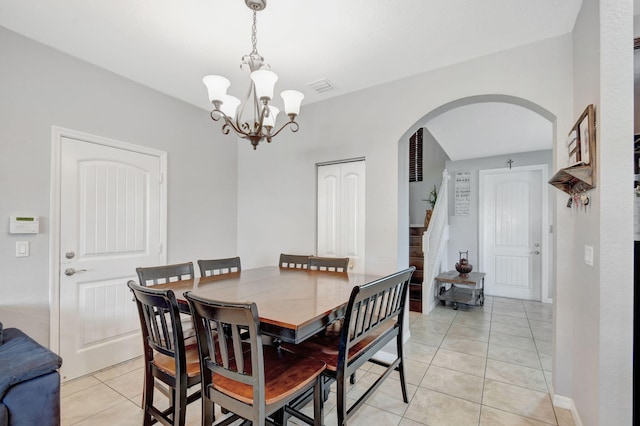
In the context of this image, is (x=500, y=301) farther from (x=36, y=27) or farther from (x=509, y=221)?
(x=36, y=27)

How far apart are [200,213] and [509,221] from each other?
4.92 meters

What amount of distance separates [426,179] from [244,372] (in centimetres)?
516

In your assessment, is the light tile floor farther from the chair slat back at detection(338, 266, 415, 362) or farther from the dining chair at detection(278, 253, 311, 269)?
the dining chair at detection(278, 253, 311, 269)

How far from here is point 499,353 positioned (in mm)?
2924

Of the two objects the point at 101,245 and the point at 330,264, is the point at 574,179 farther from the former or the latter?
the point at 101,245

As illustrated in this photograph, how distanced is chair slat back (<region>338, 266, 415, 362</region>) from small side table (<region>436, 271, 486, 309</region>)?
2.64 meters

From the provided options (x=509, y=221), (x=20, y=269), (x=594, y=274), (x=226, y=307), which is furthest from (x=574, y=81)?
(x=20, y=269)

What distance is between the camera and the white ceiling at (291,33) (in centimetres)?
193

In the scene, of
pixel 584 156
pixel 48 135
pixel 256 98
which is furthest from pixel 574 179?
pixel 48 135

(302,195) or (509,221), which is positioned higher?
(302,195)

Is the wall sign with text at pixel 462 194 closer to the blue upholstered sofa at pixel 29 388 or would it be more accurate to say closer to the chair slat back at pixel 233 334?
the chair slat back at pixel 233 334

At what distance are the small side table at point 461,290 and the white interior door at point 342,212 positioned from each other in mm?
2034

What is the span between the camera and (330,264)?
2.70 metres

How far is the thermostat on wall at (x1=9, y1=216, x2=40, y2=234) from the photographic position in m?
2.19
